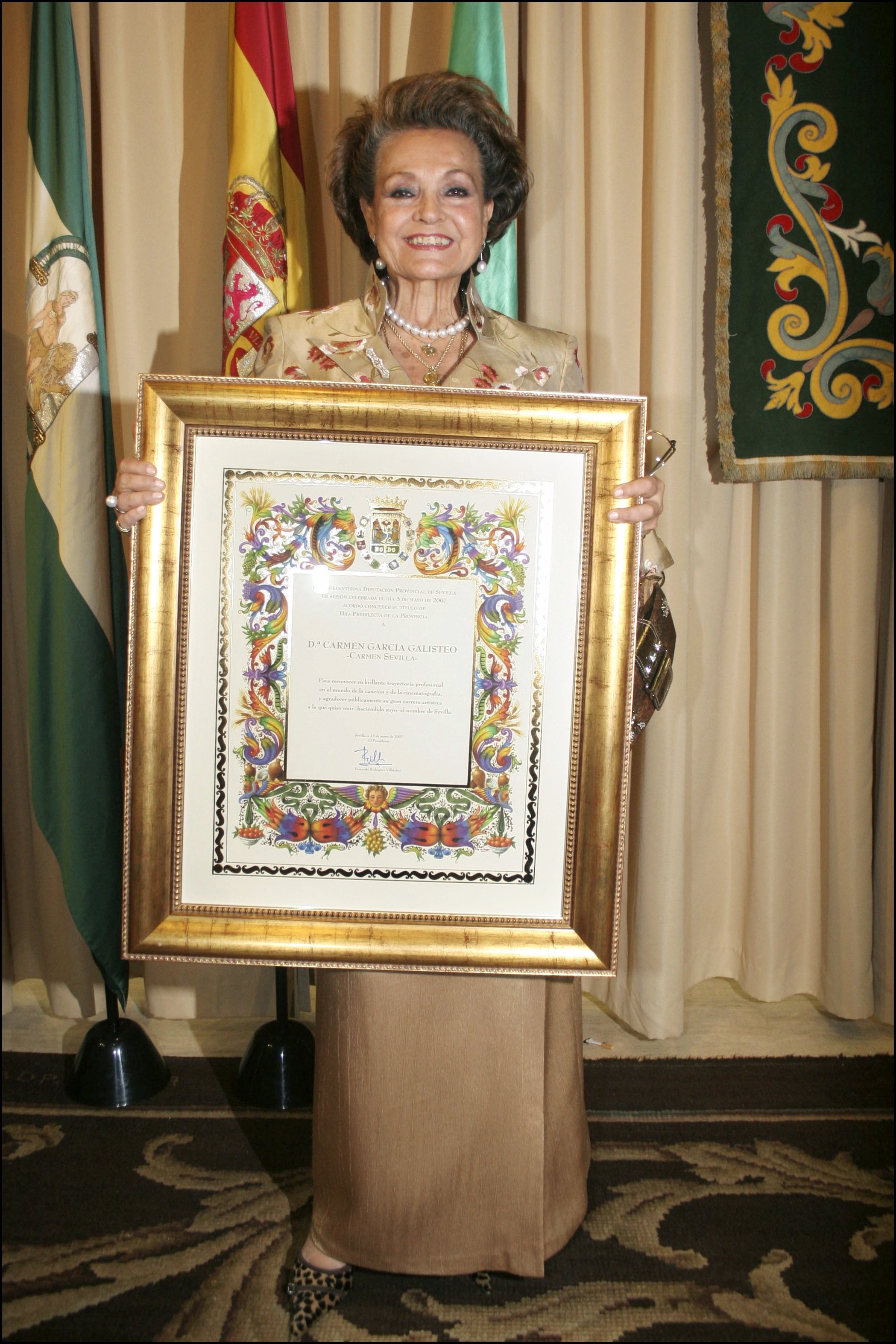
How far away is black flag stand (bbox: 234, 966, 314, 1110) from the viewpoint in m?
2.17

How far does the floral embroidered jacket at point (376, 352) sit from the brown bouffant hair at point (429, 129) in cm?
20

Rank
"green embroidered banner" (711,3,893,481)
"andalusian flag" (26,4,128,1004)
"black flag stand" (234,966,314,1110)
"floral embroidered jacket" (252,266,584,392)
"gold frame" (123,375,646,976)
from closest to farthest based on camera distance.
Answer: "gold frame" (123,375,646,976)
"floral embroidered jacket" (252,266,584,392)
"andalusian flag" (26,4,128,1004)
"black flag stand" (234,966,314,1110)
"green embroidered banner" (711,3,893,481)

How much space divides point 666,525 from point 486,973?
4.55 feet

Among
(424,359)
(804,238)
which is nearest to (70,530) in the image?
A: (424,359)

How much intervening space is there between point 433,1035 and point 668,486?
149cm

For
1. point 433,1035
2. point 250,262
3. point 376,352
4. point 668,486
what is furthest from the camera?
point 668,486

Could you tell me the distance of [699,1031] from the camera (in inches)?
102

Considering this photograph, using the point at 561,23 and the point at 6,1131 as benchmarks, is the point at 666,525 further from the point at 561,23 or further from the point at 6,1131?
the point at 6,1131

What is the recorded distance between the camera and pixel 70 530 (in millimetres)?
2154

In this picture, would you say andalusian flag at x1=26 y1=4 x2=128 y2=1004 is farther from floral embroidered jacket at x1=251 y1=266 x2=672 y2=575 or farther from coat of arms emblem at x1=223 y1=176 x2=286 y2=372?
floral embroidered jacket at x1=251 y1=266 x2=672 y2=575

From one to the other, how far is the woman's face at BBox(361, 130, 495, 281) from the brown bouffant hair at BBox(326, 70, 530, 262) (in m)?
0.03

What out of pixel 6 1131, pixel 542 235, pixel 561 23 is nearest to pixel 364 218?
pixel 542 235
